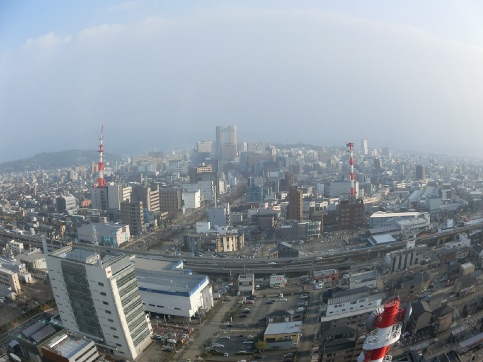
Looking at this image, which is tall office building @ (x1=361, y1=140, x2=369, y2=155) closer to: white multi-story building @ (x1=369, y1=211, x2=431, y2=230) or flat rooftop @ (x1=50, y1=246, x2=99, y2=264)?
white multi-story building @ (x1=369, y1=211, x2=431, y2=230)

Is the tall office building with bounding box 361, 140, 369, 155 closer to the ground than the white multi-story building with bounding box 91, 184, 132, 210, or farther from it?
closer to the ground

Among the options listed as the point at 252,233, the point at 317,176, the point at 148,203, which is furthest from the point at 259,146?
the point at 252,233

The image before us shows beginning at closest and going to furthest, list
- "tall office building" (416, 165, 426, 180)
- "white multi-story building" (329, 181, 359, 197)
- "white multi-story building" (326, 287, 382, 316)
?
"white multi-story building" (326, 287, 382, 316)
"white multi-story building" (329, 181, 359, 197)
"tall office building" (416, 165, 426, 180)

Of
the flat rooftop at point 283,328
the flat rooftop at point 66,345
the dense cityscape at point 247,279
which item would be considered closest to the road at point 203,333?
the dense cityscape at point 247,279

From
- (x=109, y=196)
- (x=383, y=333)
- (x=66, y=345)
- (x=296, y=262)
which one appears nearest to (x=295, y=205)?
(x=296, y=262)

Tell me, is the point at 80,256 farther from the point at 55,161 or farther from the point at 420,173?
the point at 55,161

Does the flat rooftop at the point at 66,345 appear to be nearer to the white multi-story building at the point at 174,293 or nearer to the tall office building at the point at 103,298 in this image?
the tall office building at the point at 103,298

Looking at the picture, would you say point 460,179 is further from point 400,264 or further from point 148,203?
point 148,203

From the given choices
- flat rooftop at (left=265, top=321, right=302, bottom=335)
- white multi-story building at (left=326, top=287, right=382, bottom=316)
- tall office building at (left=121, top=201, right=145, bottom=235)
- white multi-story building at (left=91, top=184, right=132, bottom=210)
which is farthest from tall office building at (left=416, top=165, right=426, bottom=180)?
flat rooftop at (left=265, top=321, right=302, bottom=335)

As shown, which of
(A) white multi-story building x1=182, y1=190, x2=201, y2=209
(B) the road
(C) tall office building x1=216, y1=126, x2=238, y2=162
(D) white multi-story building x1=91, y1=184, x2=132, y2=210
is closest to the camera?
(B) the road
